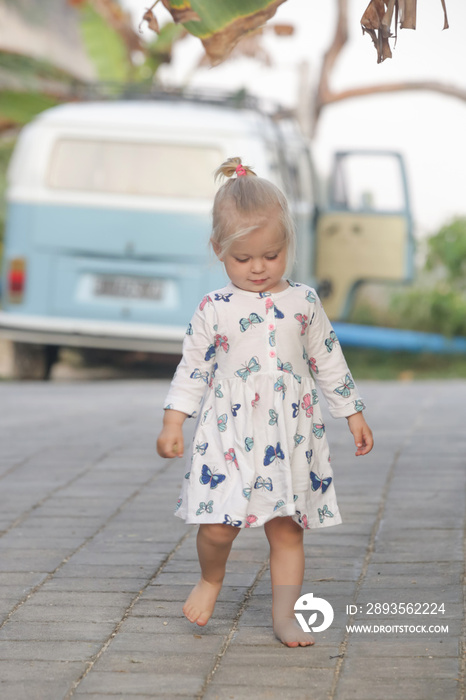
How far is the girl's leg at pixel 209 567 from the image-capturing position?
2889 mm

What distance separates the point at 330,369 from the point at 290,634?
Result: 0.72 meters

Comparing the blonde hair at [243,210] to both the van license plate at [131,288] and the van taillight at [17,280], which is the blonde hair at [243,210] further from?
the van taillight at [17,280]

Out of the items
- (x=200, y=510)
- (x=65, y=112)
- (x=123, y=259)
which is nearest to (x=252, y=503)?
(x=200, y=510)

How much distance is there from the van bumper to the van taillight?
15 cm

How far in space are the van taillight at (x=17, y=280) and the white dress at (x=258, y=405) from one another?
6.86 metres

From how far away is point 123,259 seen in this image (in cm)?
966

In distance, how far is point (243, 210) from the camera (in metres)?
2.89

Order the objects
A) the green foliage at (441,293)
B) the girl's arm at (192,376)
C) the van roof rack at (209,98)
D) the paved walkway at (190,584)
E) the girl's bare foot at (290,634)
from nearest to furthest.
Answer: the paved walkway at (190,584) → the girl's bare foot at (290,634) → the girl's arm at (192,376) → the van roof rack at (209,98) → the green foliage at (441,293)

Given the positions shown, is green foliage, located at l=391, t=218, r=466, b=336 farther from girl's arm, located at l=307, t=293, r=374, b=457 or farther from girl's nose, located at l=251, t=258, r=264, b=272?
girl's nose, located at l=251, t=258, r=264, b=272

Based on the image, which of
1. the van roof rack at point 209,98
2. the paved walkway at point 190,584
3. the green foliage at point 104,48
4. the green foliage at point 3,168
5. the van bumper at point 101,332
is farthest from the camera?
the green foliage at point 104,48

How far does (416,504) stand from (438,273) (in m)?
12.2

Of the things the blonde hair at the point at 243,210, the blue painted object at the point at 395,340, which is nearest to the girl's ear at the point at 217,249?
the blonde hair at the point at 243,210

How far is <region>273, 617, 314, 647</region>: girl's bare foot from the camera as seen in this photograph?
2.80 m

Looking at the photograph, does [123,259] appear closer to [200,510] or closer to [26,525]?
Answer: [26,525]
